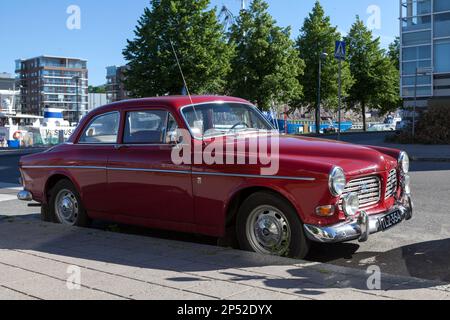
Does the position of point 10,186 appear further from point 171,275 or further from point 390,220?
point 390,220

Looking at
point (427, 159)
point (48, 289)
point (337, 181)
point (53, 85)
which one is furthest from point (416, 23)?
point (53, 85)

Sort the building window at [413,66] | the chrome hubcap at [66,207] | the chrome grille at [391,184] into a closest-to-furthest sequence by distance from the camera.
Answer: the chrome grille at [391,184] < the chrome hubcap at [66,207] < the building window at [413,66]

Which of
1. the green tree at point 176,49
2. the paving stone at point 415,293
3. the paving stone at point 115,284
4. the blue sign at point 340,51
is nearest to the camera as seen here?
the paving stone at point 415,293

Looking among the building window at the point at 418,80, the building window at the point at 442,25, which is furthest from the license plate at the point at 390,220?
the building window at the point at 442,25

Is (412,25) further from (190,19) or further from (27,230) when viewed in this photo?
(27,230)

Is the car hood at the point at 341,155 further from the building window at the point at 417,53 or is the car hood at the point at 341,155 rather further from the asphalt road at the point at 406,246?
the building window at the point at 417,53

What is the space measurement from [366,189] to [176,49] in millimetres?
34159

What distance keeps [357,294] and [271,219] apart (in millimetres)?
1415

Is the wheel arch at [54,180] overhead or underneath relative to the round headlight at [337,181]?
underneath

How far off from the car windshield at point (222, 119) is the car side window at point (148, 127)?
0.23 meters

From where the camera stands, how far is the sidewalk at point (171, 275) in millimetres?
3996

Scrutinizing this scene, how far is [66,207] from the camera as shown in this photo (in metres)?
7.18

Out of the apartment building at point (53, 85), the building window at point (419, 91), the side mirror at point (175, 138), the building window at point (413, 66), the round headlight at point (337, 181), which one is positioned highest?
the apartment building at point (53, 85)
